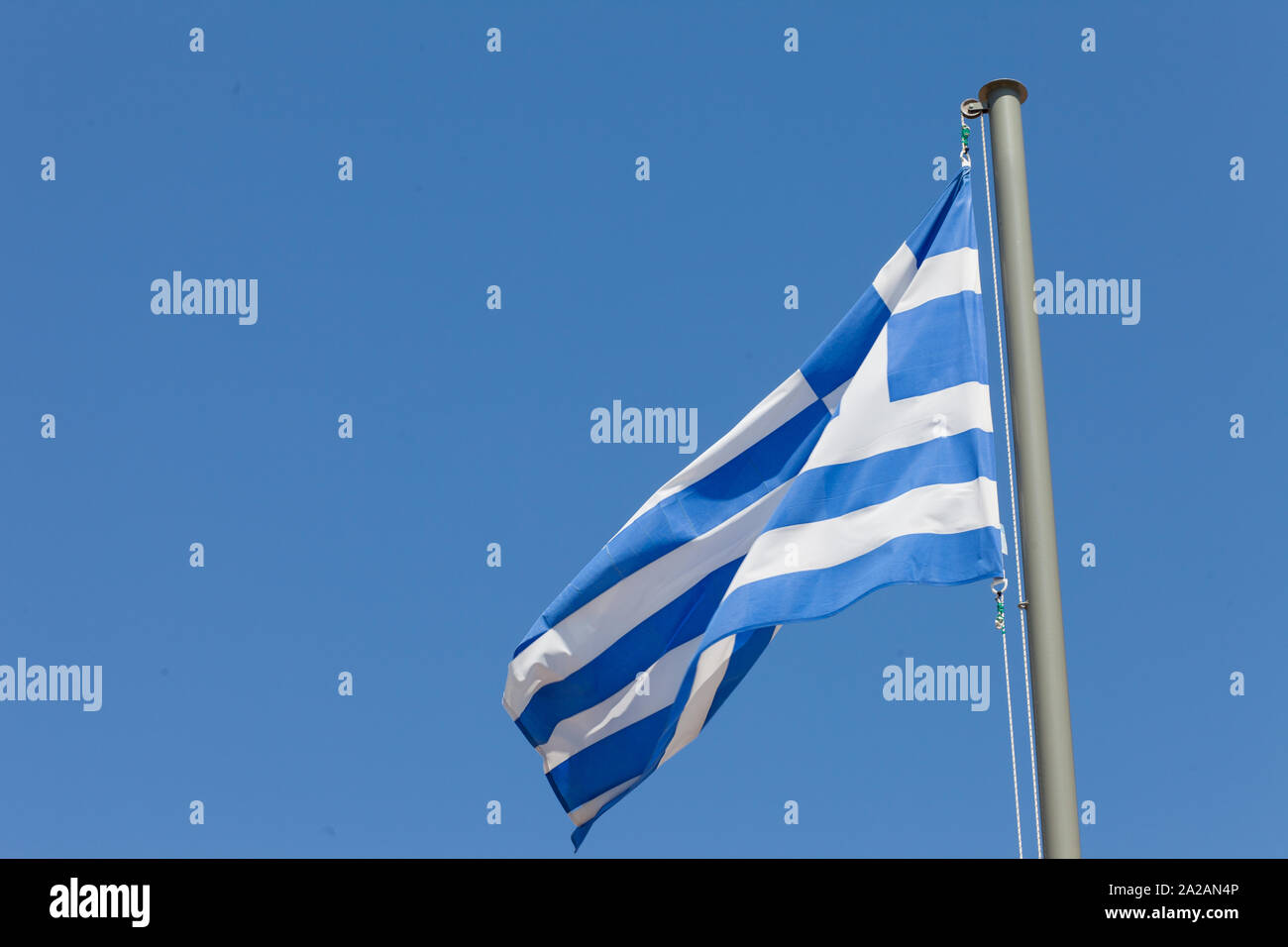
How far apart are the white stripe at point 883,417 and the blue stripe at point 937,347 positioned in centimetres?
5

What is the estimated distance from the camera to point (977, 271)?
891cm

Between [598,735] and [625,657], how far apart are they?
61 cm

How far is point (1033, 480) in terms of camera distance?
7277 millimetres

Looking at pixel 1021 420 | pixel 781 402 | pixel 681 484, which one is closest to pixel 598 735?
pixel 681 484

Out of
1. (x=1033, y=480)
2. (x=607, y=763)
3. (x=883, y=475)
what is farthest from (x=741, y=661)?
(x=1033, y=480)

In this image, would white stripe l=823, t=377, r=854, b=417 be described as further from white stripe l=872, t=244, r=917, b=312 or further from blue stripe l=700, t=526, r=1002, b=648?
blue stripe l=700, t=526, r=1002, b=648

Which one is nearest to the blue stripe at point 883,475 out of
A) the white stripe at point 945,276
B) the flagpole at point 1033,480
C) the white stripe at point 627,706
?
the flagpole at point 1033,480

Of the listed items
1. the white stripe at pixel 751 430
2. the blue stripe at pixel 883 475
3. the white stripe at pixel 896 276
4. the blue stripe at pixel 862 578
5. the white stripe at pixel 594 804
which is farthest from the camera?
the white stripe at pixel 594 804

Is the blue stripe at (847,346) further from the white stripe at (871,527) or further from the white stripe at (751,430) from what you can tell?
the white stripe at (871,527)

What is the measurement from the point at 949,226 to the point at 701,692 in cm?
330

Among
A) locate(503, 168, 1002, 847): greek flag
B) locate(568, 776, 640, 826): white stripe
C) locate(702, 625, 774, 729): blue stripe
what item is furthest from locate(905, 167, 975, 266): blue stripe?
locate(568, 776, 640, 826): white stripe

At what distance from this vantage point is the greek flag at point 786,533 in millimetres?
8359

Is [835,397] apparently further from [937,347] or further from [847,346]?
[937,347]
